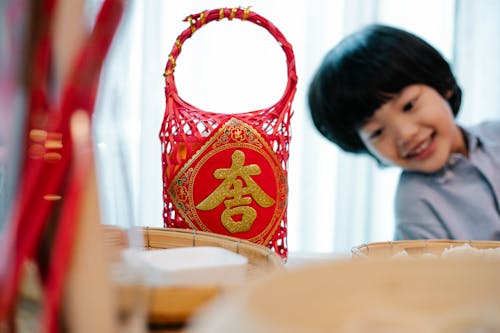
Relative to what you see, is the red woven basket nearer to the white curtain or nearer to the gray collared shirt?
the gray collared shirt

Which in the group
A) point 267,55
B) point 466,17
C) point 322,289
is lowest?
point 322,289

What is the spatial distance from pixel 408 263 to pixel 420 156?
925 millimetres

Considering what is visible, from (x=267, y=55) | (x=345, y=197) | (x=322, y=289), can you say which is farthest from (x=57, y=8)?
(x=345, y=197)

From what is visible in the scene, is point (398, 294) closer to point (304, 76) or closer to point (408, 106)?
point (408, 106)

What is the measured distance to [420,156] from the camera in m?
1.08

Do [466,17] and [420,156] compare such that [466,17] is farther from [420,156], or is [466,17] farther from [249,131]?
[249,131]

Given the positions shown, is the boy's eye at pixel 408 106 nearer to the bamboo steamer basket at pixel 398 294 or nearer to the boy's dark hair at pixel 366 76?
the boy's dark hair at pixel 366 76

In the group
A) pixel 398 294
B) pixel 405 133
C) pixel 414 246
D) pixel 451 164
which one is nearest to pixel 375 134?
pixel 405 133

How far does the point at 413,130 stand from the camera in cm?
101

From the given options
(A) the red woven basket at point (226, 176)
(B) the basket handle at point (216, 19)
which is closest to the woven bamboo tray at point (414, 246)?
(A) the red woven basket at point (226, 176)

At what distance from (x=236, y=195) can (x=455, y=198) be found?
678mm

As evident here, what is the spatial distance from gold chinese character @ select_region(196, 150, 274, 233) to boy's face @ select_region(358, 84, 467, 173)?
0.49m

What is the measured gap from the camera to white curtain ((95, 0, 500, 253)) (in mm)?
1479

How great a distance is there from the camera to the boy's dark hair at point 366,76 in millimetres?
1028
